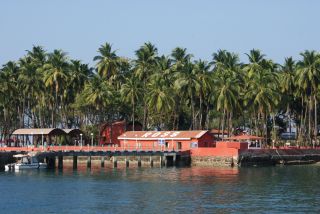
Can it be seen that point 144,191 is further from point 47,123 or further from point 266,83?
point 47,123

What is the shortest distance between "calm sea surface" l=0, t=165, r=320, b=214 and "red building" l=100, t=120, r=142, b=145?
1425 inches

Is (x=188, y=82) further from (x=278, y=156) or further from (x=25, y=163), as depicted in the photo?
(x=25, y=163)

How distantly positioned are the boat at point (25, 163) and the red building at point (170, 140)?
20360mm

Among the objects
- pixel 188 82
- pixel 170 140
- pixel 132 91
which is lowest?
pixel 170 140

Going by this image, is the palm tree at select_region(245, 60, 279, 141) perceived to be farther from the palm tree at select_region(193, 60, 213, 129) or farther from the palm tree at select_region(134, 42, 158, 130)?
the palm tree at select_region(134, 42, 158, 130)

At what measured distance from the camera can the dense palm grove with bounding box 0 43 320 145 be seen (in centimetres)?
12800

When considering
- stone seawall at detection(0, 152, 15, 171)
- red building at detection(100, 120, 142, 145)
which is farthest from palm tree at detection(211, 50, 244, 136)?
stone seawall at detection(0, 152, 15, 171)

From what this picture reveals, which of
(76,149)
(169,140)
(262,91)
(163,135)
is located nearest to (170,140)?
(169,140)

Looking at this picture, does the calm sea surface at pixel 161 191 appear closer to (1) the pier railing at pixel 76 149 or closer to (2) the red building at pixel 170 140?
(1) the pier railing at pixel 76 149

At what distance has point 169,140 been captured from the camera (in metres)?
123

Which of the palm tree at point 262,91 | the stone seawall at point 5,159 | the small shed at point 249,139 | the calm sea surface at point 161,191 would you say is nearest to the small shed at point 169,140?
the small shed at point 249,139

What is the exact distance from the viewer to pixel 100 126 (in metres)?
141

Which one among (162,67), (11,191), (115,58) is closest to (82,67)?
(115,58)

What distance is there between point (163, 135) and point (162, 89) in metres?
9.59
